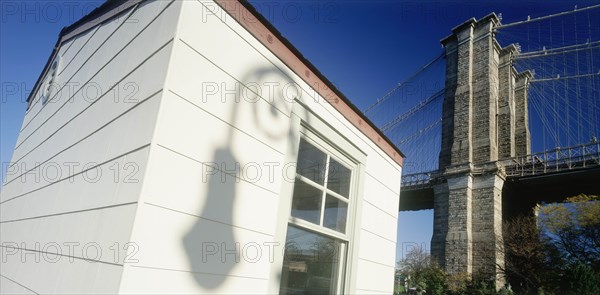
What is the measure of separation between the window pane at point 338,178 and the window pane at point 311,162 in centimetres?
10

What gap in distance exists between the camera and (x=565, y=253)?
15.0 meters

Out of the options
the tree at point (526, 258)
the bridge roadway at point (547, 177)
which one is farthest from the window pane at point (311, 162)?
the bridge roadway at point (547, 177)

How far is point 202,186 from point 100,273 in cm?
58

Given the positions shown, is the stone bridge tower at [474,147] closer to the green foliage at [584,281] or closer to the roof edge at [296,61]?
the green foliage at [584,281]

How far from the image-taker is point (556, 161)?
1662cm

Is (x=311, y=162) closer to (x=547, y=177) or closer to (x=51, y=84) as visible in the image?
(x=51, y=84)

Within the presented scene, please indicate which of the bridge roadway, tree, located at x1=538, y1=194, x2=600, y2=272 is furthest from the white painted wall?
the bridge roadway

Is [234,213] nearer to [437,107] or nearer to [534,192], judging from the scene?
[534,192]

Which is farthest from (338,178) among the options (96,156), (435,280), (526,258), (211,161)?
(526,258)

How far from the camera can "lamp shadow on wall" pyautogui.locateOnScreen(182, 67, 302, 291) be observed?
1.78 m

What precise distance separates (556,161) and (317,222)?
18.2m

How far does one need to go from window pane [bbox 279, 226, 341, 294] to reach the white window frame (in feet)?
0.18

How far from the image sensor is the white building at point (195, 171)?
1655 millimetres

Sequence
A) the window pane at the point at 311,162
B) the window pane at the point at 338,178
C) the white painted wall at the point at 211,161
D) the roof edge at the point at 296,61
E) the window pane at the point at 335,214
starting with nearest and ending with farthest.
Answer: the white painted wall at the point at 211,161 < the roof edge at the point at 296,61 < the window pane at the point at 311,162 < the window pane at the point at 335,214 < the window pane at the point at 338,178
